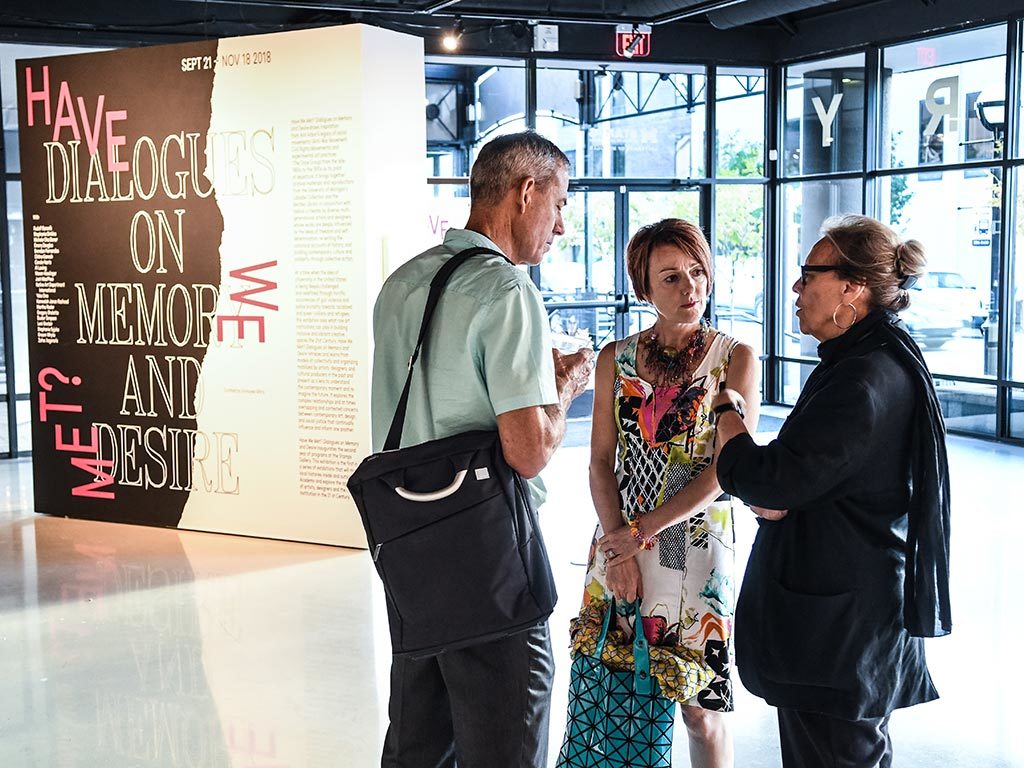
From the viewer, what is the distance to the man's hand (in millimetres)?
2469

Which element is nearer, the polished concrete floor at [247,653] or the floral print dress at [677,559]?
the floral print dress at [677,559]

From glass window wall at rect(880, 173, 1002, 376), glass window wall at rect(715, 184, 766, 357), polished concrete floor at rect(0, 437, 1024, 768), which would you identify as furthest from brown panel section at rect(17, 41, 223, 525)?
glass window wall at rect(715, 184, 766, 357)

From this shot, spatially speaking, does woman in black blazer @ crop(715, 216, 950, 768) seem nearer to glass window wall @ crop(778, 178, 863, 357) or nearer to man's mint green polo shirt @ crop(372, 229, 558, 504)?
man's mint green polo shirt @ crop(372, 229, 558, 504)

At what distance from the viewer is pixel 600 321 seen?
469 inches

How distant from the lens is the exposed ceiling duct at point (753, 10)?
9648 mm

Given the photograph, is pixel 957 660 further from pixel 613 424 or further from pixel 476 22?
pixel 476 22

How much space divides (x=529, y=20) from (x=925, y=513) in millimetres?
8848

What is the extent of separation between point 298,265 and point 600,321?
19.2 ft

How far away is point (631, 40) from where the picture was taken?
1079 centimetres

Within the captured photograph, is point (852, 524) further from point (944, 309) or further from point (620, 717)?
point (944, 309)

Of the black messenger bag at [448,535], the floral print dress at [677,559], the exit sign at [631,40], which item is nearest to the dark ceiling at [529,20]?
the exit sign at [631,40]

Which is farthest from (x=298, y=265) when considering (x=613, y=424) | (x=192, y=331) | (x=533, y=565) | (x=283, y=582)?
(x=533, y=565)

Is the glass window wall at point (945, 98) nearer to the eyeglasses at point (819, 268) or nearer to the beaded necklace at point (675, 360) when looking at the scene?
the beaded necklace at point (675, 360)

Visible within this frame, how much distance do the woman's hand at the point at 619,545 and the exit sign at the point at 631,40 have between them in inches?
343
